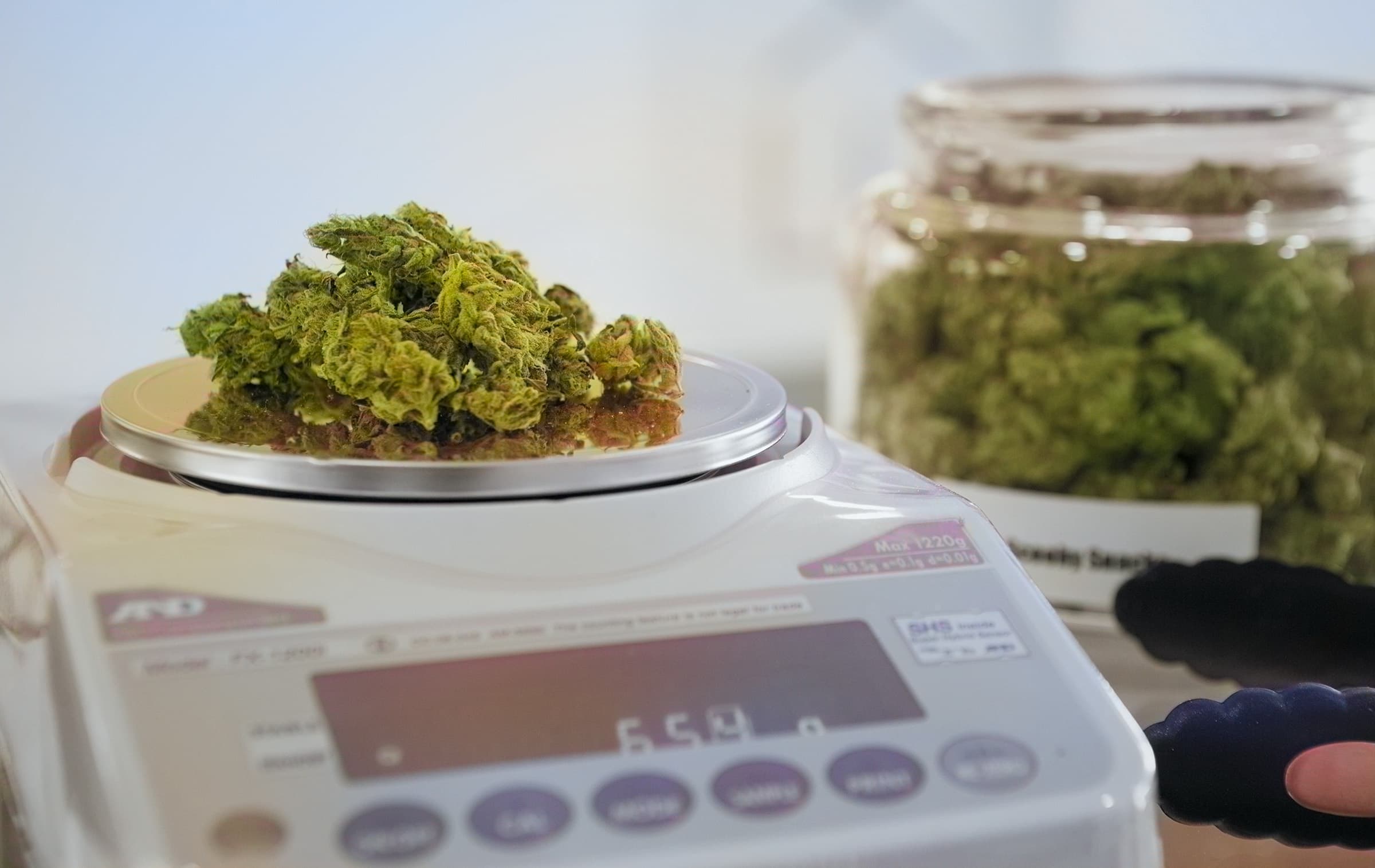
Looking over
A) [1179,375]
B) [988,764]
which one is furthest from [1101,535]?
[988,764]

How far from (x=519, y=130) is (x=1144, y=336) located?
512mm

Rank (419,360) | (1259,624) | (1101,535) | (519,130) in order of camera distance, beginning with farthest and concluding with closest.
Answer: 1. (519,130)
2. (1101,535)
3. (1259,624)
4. (419,360)

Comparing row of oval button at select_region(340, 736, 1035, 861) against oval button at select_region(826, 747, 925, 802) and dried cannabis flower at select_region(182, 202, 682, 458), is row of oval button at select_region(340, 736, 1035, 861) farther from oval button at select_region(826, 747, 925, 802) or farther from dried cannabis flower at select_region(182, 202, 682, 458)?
dried cannabis flower at select_region(182, 202, 682, 458)

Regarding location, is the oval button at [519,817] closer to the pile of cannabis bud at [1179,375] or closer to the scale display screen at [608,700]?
the scale display screen at [608,700]

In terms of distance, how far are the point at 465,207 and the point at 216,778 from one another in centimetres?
75

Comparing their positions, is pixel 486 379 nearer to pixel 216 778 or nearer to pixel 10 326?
pixel 216 778

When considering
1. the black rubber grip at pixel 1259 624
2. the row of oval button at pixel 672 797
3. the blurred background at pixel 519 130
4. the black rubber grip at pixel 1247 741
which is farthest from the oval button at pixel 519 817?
the blurred background at pixel 519 130

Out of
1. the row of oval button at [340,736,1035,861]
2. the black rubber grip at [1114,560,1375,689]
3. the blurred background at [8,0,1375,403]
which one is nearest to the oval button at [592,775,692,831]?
Result: the row of oval button at [340,736,1035,861]

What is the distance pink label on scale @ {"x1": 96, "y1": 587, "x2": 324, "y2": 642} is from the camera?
0.39 m

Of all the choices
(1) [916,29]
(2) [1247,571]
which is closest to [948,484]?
(2) [1247,571]

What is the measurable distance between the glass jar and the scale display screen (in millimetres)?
389

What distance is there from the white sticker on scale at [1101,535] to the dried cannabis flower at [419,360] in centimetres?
31

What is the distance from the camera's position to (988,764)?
39 cm

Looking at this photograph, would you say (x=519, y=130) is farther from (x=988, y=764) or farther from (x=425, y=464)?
(x=988, y=764)
